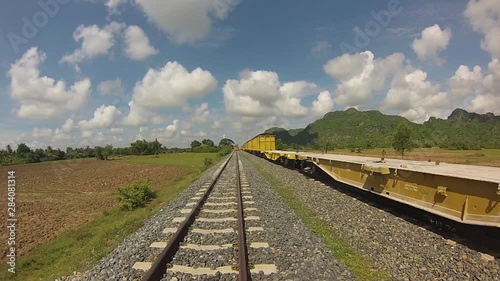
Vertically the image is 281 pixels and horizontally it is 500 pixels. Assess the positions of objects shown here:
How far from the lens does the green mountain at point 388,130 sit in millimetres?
90500

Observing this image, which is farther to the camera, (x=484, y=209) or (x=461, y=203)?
(x=461, y=203)

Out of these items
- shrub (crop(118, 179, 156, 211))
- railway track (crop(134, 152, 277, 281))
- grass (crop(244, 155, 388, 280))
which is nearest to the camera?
railway track (crop(134, 152, 277, 281))

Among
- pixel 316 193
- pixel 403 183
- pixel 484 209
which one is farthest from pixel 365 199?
pixel 484 209

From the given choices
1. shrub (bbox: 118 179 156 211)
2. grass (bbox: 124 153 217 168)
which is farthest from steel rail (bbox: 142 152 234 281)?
grass (bbox: 124 153 217 168)

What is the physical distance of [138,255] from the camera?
15.4ft

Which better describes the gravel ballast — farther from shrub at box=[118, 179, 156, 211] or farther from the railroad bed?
shrub at box=[118, 179, 156, 211]

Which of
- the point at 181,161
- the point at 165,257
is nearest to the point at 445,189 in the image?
the point at 165,257

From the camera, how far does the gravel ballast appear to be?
13.4ft

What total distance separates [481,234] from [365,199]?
413 cm

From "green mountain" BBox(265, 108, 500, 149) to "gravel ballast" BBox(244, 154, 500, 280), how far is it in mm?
76103

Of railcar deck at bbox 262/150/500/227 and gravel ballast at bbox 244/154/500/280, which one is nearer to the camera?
gravel ballast at bbox 244/154/500/280

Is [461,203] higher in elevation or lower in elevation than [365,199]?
higher

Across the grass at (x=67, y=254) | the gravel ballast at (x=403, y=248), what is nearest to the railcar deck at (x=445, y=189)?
the gravel ballast at (x=403, y=248)

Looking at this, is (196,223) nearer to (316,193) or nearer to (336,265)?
(336,265)
